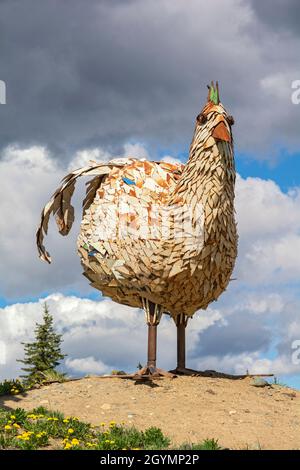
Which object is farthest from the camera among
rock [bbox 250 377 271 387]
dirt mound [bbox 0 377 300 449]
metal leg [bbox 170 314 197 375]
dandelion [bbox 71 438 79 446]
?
metal leg [bbox 170 314 197 375]

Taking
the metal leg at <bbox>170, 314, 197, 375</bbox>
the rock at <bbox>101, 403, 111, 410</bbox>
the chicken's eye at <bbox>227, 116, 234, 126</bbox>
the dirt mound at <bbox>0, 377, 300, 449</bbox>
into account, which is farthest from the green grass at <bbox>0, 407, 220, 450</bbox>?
the chicken's eye at <bbox>227, 116, 234, 126</bbox>

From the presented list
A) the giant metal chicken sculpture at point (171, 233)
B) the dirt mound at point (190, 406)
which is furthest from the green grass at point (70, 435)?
the giant metal chicken sculpture at point (171, 233)

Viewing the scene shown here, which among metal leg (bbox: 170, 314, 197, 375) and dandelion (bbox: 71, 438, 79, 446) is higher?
metal leg (bbox: 170, 314, 197, 375)

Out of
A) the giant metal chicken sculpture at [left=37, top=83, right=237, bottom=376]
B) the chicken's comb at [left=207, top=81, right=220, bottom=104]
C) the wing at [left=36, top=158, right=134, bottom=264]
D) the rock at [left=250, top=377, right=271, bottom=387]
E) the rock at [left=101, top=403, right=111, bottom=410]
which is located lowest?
the rock at [left=101, top=403, right=111, bottom=410]

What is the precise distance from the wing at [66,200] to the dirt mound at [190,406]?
3583 millimetres

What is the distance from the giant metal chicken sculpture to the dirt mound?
86 cm

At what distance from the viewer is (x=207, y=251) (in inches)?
473

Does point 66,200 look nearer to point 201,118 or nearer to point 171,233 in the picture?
point 171,233

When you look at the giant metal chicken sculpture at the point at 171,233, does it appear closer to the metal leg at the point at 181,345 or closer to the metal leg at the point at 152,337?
the metal leg at the point at 152,337

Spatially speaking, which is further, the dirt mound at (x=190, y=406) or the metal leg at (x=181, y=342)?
the metal leg at (x=181, y=342)

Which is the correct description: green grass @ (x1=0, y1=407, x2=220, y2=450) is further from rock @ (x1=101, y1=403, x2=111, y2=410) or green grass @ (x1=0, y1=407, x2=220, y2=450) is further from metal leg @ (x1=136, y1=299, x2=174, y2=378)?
metal leg @ (x1=136, y1=299, x2=174, y2=378)

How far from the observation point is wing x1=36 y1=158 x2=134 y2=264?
14.0 m

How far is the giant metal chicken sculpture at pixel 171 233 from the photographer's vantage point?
11930 millimetres
